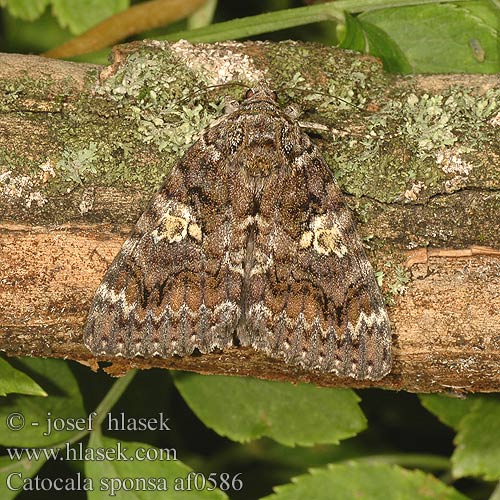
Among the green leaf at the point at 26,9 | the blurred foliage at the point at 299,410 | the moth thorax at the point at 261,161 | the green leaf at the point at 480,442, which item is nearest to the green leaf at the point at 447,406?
the blurred foliage at the point at 299,410

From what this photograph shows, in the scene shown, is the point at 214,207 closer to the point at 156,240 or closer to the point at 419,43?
the point at 156,240

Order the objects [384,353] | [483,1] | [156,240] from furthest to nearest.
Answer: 1. [483,1]
2. [156,240]
3. [384,353]

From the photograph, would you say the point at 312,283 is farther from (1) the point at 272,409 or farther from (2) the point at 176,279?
(1) the point at 272,409

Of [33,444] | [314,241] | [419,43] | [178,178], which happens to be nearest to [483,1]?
[419,43]

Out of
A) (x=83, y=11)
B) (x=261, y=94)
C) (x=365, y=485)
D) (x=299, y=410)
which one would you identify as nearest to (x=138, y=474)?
(x=299, y=410)

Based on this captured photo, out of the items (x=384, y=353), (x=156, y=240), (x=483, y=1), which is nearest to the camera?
(x=384, y=353)
